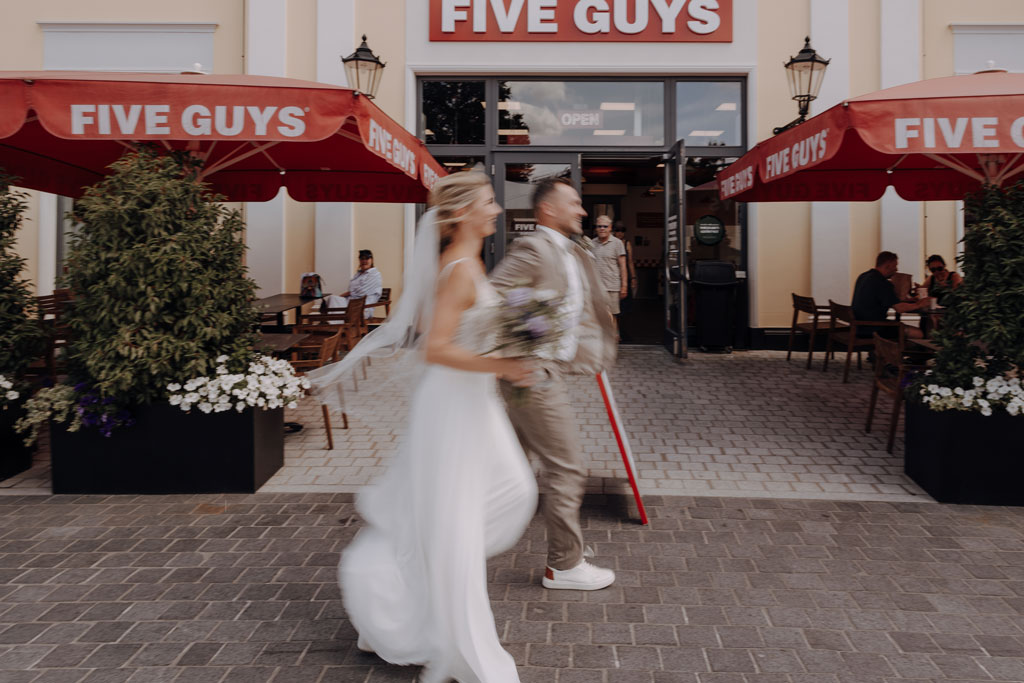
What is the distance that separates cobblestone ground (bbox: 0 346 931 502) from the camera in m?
5.02

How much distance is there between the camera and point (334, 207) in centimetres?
1076

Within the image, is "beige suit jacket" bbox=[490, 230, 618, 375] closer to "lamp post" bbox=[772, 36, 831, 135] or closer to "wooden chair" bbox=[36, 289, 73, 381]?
"wooden chair" bbox=[36, 289, 73, 381]

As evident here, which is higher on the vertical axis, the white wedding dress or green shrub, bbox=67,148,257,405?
green shrub, bbox=67,148,257,405

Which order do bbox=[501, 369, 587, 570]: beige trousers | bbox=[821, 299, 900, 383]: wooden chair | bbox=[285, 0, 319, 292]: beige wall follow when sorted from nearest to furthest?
bbox=[501, 369, 587, 570]: beige trousers, bbox=[821, 299, 900, 383]: wooden chair, bbox=[285, 0, 319, 292]: beige wall

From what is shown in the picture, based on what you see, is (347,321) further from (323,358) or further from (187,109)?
(187,109)

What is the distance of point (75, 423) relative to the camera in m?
4.64

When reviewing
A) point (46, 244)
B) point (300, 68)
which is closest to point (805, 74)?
point (300, 68)

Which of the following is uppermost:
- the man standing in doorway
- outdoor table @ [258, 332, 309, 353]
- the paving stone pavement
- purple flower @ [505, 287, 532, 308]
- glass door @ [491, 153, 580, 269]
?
glass door @ [491, 153, 580, 269]

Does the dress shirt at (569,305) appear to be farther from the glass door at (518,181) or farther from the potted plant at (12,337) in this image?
the glass door at (518,181)

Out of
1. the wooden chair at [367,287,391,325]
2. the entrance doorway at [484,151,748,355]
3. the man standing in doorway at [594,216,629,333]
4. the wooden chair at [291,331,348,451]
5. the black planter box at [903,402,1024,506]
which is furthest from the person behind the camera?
the wooden chair at [367,287,391,325]

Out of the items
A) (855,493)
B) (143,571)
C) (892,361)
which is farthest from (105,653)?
(892,361)

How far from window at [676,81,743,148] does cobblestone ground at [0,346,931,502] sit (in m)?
3.82

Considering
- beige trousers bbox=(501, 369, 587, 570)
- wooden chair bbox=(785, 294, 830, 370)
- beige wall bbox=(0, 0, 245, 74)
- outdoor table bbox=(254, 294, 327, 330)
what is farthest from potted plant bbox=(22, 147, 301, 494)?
beige wall bbox=(0, 0, 245, 74)

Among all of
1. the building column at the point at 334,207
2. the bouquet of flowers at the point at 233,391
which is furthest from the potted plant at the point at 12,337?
the building column at the point at 334,207
